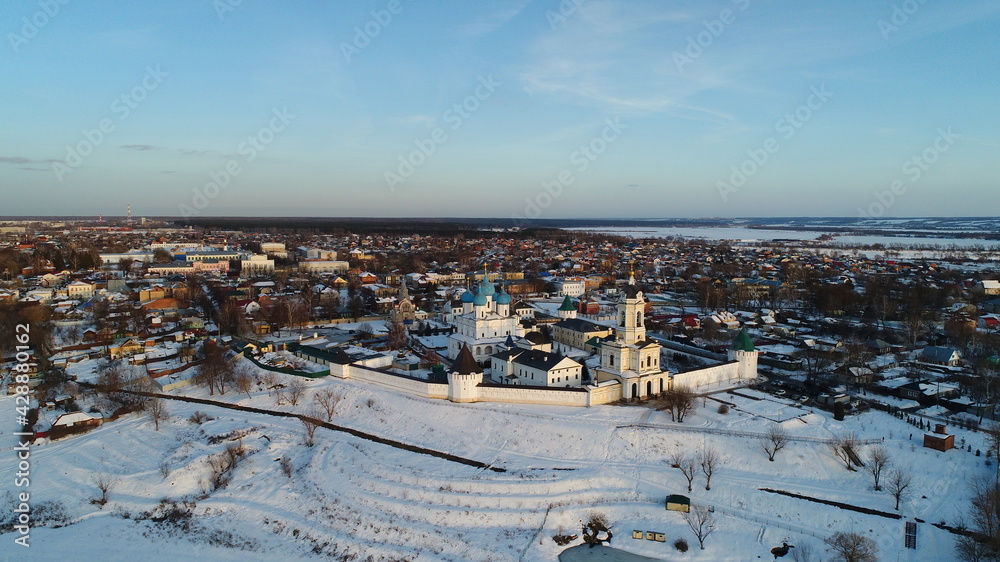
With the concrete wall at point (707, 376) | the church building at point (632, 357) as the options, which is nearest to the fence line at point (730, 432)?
the church building at point (632, 357)

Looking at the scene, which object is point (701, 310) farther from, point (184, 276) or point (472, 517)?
point (184, 276)

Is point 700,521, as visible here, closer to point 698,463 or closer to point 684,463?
point 684,463

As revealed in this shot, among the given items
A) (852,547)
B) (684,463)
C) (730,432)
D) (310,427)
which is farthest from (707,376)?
(310,427)

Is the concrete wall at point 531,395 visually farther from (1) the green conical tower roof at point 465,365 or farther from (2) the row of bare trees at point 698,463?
(2) the row of bare trees at point 698,463

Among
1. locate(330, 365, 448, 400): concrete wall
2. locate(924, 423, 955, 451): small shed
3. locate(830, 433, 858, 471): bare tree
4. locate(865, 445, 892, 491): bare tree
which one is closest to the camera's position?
locate(865, 445, 892, 491): bare tree
